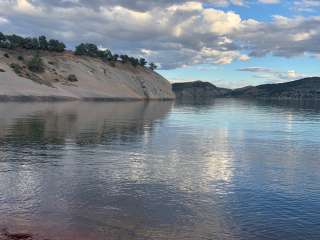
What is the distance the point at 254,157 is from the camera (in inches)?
1248

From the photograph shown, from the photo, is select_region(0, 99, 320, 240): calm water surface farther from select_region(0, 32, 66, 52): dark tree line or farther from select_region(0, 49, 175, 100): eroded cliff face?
select_region(0, 32, 66, 52): dark tree line

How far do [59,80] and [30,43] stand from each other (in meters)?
31.9

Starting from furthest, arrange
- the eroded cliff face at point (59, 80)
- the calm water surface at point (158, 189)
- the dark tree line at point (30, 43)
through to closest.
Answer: the dark tree line at point (30, 43) → the eroded cliff face at point (59, 80) → the calm water surface at point (158, 189)

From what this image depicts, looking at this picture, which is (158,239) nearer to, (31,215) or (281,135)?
(31,215)

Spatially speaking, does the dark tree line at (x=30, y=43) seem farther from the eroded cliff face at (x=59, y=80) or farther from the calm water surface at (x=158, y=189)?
the calm water surface at (x=158, y=189)

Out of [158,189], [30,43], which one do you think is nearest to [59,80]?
[30,43]

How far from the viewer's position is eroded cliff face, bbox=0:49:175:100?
433ft

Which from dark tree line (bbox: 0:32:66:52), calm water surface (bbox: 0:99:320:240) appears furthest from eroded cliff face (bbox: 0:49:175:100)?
calm water surface (bbox: 0:99:320:240)

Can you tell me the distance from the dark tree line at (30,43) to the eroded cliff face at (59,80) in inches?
127

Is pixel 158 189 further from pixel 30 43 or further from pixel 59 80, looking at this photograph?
pixel 30 43

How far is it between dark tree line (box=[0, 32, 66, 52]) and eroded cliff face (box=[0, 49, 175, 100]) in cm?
324

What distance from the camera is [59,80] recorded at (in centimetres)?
16175

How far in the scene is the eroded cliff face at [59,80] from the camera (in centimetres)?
13212

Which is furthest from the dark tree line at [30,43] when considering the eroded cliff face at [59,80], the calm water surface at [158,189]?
the calm water surface at [158,189]
